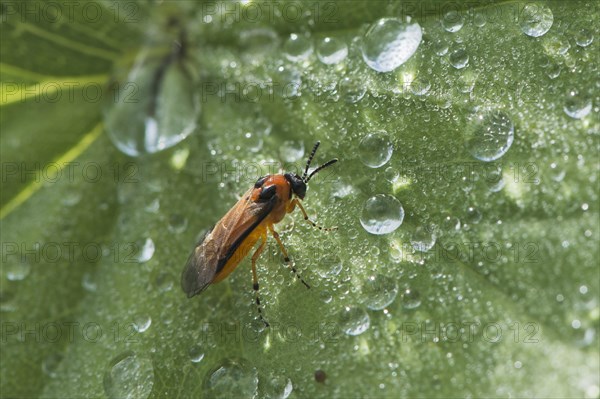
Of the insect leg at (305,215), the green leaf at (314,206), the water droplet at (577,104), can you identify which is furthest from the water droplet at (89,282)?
the water droplet at (577,104)

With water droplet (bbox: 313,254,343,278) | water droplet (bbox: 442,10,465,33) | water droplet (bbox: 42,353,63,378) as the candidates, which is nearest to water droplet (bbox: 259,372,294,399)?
water droplet (bbox: 313,254,343,278)

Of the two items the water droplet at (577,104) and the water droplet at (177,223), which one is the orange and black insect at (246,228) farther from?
the water droplet at (577,104)

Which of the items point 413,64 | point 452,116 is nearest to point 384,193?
point 452,116

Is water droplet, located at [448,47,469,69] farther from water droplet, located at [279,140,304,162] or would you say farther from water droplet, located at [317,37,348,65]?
water droplet, located at [279,140,304,162]

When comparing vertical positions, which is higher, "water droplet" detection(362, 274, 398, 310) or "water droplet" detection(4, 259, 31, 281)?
"water droplet" detection(4, 259, 31, 281)

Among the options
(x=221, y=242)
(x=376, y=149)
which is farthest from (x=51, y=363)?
(x=376, y=149)
